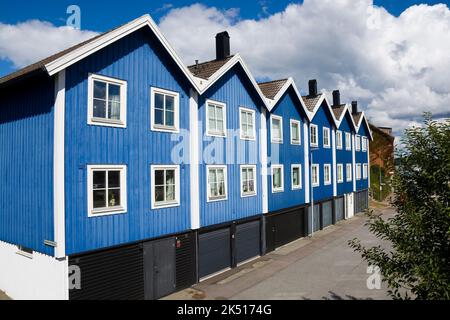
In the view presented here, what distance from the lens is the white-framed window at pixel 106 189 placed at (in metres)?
11.3

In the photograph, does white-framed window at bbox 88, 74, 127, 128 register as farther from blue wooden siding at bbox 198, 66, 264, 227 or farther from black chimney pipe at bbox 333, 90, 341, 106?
black chimney pipe at bbox 333, 90, 341, 106

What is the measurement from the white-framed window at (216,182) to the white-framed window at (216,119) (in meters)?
1.65

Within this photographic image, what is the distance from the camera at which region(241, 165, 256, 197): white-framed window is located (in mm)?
18366

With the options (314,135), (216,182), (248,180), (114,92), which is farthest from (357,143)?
(114,92)

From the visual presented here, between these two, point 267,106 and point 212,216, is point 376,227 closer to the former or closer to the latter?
point 212,216

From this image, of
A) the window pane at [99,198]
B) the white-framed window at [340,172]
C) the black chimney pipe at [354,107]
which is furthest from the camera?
the black chimney pipe at [354,107]

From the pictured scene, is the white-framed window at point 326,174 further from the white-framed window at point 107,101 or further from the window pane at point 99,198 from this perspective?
the window pane at point 99,198

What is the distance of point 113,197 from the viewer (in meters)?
12.0

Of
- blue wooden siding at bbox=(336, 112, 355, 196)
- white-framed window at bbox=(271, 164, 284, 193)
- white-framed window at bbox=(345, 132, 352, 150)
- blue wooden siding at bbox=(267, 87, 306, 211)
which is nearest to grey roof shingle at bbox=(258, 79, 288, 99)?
blue wooden siding at bbox=(267, 87, 306, 211)

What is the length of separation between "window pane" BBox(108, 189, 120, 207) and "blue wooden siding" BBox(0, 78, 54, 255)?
185 centimetres

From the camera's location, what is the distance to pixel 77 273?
10875mm

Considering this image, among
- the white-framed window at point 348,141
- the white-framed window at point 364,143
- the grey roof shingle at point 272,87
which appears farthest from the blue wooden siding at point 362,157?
the grey roof shingle at point 272,87

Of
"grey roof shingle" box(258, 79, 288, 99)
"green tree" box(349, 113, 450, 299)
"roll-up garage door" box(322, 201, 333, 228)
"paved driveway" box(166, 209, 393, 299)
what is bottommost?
"paved driveway" box(166, 209, 393, 299)

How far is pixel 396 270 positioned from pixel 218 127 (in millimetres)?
11245
